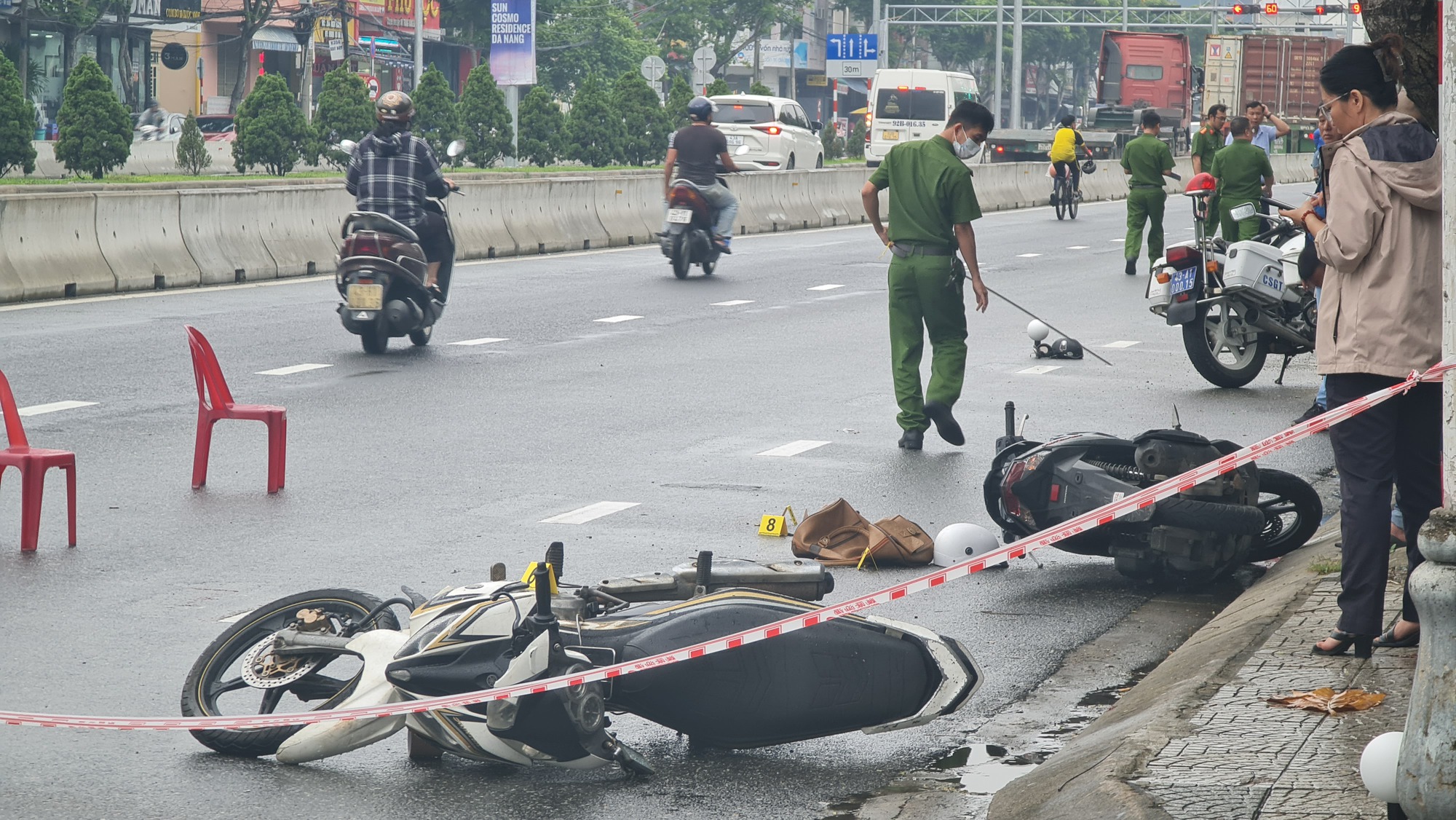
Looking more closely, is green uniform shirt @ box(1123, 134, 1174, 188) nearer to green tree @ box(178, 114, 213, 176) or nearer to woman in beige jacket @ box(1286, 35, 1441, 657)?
woman in beige jacket @ box(1286, 35, 1441, 657)

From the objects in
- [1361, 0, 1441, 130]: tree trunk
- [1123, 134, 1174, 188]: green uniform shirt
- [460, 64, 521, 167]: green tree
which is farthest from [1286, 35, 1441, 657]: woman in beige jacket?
[460, 64, 521, 167]: green tree

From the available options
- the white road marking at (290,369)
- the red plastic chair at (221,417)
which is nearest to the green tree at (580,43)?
the white road marking at (290,369)

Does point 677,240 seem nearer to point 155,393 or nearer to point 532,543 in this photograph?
point 155,393

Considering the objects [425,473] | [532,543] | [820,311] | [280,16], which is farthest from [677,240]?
[280,16]

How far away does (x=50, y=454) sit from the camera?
7.85 meters

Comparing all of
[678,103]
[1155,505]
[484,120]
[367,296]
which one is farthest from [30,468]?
[678,103]

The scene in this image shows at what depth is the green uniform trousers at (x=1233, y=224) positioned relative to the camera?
1642 centimetres

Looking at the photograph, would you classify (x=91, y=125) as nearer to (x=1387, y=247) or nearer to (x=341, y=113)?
(x=341, y=113)

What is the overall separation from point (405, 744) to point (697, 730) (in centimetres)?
82

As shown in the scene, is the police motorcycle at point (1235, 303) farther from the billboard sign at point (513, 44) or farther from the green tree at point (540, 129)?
the billboard sign at point (513, 44)

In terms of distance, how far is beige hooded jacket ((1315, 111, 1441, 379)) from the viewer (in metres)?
5.62

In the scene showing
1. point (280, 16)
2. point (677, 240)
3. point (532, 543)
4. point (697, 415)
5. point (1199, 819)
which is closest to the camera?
point (1199, 819)

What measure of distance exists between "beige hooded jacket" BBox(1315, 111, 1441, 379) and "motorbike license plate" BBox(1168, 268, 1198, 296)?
7416 millimetres

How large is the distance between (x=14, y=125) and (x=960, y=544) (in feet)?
93.9
